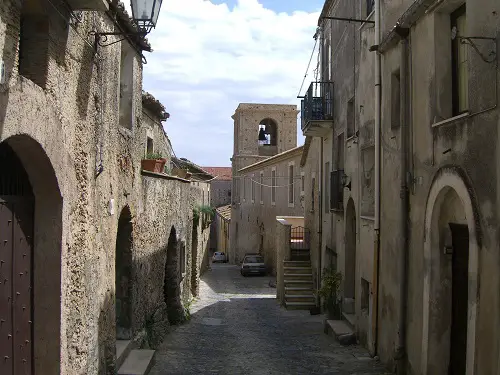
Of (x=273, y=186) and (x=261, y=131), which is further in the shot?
(x=261, y=131)

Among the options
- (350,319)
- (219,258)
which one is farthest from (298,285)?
(219,258)

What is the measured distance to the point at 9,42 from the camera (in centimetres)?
461

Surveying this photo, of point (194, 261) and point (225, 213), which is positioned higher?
point (225, 213)

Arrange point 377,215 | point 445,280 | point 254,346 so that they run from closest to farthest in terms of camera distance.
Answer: point 445,280 < point 377,215 < point 254,346

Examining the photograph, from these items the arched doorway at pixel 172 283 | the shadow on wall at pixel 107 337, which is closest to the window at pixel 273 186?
the arched doorway at pixel 172 283

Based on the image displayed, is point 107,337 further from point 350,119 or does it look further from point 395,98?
point 350,119

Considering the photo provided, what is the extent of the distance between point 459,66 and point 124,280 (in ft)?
21.9

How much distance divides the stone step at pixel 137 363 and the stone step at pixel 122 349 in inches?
2.9

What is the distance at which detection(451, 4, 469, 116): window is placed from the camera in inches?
287

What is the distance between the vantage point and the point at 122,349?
31.0 feet

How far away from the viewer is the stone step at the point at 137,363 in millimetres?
8898

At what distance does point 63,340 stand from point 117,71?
4.23 meters

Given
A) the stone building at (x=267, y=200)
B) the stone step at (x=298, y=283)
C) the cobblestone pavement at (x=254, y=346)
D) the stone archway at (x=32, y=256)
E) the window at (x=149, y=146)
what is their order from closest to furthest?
1. the stone archway at (x=32, y=256)
2. the cobblestone pavement at (x=254, y=346)
3. the window at (x=149, y=146)
4. the stone step at (x=298, y=283)
5. the stone building at (x=267, y=200)

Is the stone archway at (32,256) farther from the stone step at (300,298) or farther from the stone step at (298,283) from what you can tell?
the stone step at (298,283)
